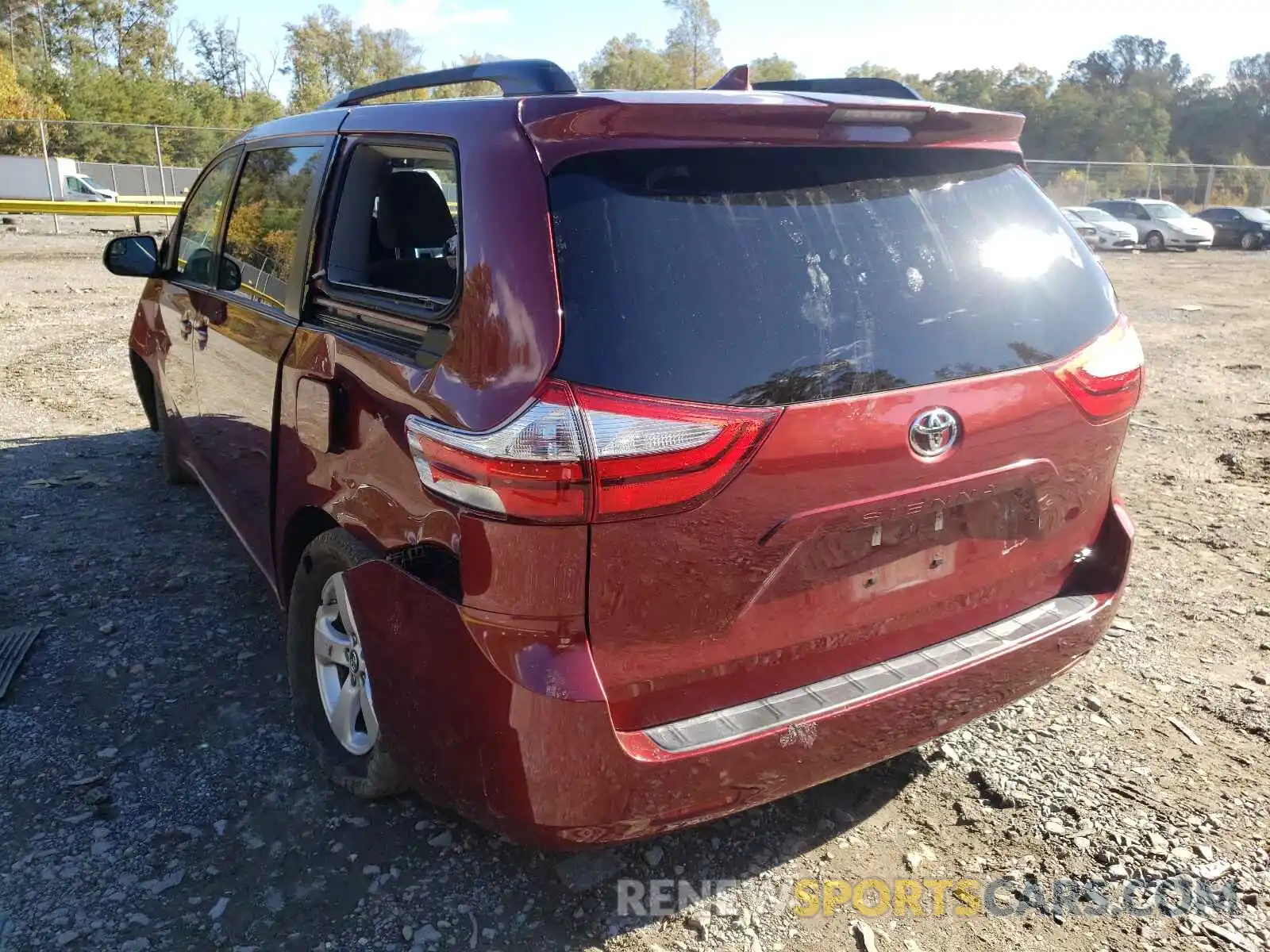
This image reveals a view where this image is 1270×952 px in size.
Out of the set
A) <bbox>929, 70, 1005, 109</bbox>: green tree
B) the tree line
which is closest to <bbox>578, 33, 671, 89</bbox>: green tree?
the tree line

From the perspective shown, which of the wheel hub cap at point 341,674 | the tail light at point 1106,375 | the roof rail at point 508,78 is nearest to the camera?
the roof rail at point 508,78

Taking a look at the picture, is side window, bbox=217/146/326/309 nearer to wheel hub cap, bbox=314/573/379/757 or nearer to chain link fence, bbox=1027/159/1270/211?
wheel hub cap, bbox=314/573/379/757

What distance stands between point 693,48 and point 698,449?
84.0m

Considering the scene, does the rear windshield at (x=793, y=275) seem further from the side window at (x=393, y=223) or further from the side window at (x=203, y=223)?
the side window at (x=203, y=223)

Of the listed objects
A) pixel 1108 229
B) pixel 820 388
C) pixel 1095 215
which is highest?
pixel 820 388

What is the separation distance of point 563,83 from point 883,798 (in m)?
2.13

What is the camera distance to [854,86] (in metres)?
3.07

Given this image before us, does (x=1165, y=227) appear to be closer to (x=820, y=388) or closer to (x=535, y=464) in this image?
(x=820, y=388)

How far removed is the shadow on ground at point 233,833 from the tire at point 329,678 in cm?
13

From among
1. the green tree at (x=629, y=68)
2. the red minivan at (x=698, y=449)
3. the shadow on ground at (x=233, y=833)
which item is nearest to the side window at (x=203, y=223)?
the shadow on ground at (x=233, y=833)

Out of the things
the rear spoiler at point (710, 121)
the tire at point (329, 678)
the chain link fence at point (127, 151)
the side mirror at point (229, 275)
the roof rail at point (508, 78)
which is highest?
the chain link fence at point (127, 151)

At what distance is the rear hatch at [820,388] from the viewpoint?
200cm

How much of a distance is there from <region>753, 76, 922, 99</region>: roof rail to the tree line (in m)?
34.9

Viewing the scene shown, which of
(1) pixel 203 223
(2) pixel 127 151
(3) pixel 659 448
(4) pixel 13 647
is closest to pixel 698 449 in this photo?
(3) pixel 659 448
